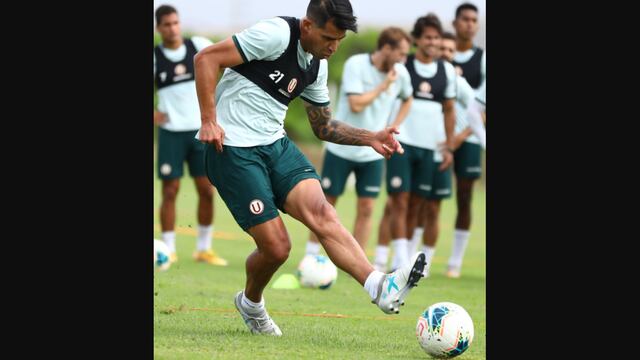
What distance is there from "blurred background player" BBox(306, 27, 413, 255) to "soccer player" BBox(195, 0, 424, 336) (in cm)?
486

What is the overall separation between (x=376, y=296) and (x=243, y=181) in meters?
1.22

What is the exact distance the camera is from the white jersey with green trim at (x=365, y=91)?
1242cm

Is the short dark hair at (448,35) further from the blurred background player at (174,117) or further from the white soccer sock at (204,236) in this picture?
the white soccer sock at (204,236)

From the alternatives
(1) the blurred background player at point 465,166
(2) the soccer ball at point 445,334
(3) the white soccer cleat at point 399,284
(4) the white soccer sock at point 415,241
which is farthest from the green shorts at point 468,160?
(3) the white soccer cleat at point 399,284

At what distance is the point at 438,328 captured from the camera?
6777mm

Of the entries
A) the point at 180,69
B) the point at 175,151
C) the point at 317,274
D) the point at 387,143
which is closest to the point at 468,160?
the point at 317,274

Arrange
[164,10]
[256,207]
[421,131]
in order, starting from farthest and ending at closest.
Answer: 1. [421,131]
2. [164,10]
3. [256,207]

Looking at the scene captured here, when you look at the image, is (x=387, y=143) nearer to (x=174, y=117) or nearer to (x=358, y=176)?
(x=358, y=176)

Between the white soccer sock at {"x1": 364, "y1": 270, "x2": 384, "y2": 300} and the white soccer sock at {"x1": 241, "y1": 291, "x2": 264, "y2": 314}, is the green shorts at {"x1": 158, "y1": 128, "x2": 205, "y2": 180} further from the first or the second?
the white soccer sock at {"x1": 364, "y1": 270, "x2": 384, "y2": 300}

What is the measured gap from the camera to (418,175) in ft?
42.4

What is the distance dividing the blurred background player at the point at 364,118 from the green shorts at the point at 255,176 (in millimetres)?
5086

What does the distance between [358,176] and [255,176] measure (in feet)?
18.2

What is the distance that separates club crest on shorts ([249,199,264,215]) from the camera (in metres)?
7.06
